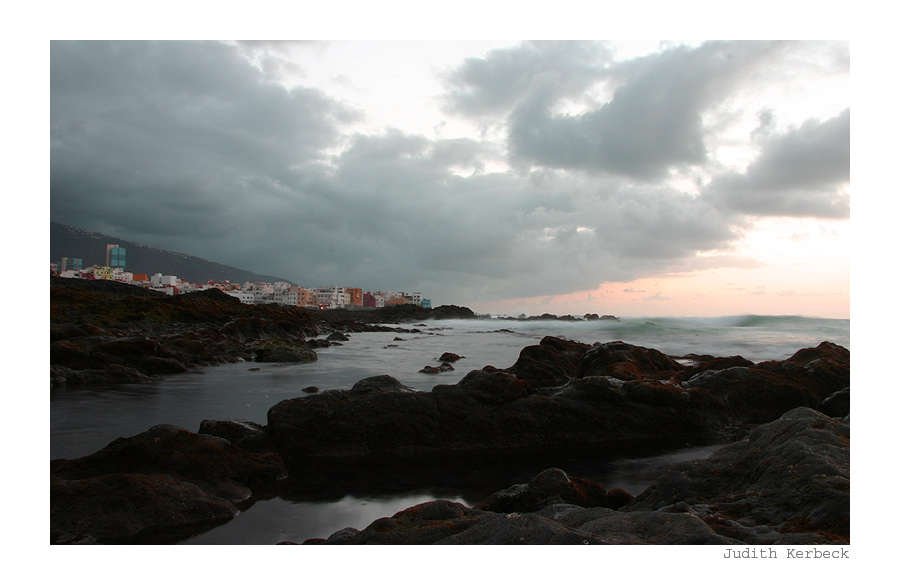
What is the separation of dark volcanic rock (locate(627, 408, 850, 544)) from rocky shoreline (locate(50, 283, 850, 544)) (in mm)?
13

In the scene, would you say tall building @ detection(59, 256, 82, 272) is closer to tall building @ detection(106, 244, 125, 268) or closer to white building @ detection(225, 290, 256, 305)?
tall building @ detection(106, 244, 125, 268)

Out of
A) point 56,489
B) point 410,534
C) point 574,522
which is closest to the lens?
point 410,534

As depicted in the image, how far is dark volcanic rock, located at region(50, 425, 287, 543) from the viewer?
12.8ft

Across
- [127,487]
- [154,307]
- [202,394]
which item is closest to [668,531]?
[127,487]

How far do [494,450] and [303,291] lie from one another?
437 ft

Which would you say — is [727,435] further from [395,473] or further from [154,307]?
[154,307]

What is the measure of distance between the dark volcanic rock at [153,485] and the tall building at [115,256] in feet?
467

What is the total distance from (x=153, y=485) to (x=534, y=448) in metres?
4.84

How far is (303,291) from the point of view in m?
133

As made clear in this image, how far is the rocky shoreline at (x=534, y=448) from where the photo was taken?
311 cm

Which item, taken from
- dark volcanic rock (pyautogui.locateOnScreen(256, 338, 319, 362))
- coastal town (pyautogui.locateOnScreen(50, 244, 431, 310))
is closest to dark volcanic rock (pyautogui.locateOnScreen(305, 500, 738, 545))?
dark volcanic rock (pyautogui.locateOnScreen(256, 338, 319, 362))

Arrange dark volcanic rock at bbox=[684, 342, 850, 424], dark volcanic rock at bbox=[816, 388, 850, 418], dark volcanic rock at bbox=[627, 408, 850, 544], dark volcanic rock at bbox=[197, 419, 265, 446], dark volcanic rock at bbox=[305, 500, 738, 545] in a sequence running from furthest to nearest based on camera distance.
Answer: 1. dark volcanic rock at bbox=[684, 342, 850, 424]
2. dark volcanic rock at bbox=[816, 388, 850, 418]
3. dark volcanic rock at bbox=[197, 419, 265, 446]
4. dark volcanic rock at bbox=[627, 408, 850, 544]
5. dark volcanic rock at bbox=[305, 500, 738, 545]

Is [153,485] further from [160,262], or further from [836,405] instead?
[160,262]

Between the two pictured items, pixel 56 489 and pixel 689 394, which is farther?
pixel 689 394
